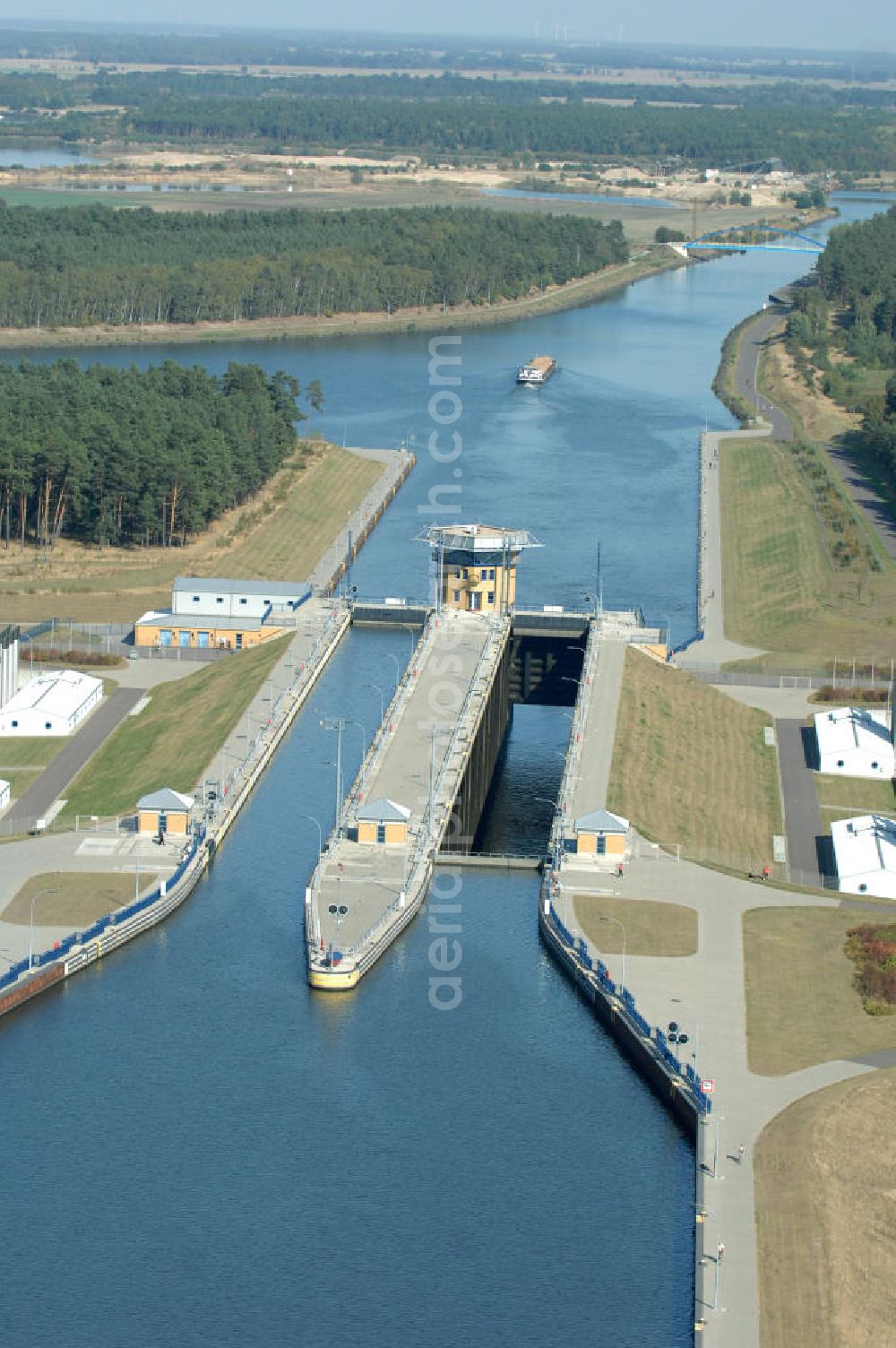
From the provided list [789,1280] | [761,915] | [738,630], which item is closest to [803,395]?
[738,630]

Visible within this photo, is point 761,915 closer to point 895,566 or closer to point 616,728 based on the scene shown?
point 616,728

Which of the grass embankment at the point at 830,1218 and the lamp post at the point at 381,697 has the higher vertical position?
the lamp post at the point at 381,697

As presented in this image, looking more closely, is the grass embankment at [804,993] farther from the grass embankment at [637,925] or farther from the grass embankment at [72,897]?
the grass embankment at [72,897]

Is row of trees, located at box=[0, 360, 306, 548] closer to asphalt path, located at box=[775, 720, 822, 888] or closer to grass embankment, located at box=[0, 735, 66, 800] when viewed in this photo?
grass embankment, located at box=[0, 735, 66, 800]

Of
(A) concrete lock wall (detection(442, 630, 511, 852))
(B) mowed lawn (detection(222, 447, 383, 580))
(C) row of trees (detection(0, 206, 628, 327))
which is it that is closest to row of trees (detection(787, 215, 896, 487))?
(C) row of trees (detection(0, 206, 628, 327))

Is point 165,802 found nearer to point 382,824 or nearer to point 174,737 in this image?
point 382,824

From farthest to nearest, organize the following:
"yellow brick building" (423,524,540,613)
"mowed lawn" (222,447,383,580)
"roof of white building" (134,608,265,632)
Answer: "mowed lawn" (222,447,383,580), "roof of white building" (134,608,265,632), "yellow brick building" (423,524,540,613)

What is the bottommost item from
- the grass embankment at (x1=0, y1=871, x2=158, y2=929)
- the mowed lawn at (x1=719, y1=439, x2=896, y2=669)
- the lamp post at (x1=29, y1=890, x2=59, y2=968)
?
the mowed lawn at (x1=719, y1=439, x2=896, y2=669)

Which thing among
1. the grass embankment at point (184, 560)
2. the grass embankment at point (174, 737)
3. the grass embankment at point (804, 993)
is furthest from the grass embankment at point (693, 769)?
the grass embankment at point (184, 560)
